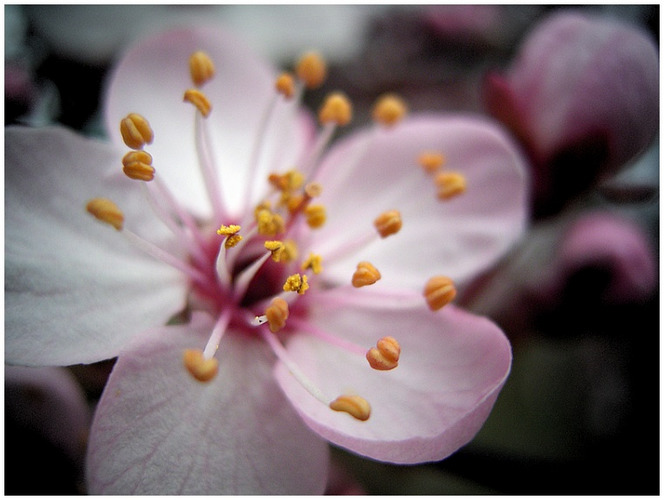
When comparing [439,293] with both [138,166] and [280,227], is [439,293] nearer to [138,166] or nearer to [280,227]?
[280,227]

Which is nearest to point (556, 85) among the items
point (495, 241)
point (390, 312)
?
point (495, 241)

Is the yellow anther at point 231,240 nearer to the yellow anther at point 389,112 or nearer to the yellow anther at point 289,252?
the yellow anther at point 289,252

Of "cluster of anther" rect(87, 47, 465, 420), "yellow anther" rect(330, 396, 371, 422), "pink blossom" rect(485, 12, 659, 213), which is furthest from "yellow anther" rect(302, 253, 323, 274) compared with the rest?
"pink blossom" rect(485, 12, 659, 213)

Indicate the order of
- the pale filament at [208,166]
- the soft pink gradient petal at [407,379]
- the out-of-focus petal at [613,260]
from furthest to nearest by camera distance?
the out-of-focus petal at [613,260], the pale filament at [208,166], the soft pink gradient petal at [407,379]

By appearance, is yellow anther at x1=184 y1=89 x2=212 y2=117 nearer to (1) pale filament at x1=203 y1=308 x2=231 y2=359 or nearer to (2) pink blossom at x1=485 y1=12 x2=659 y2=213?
(1) pale filament at x1=203 y1=308 x2=231 y2=359

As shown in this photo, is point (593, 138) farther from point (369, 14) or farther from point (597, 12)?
point (369, 14)

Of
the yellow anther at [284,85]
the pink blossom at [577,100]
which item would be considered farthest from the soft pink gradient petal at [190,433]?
the pink blossom at [577,100]
